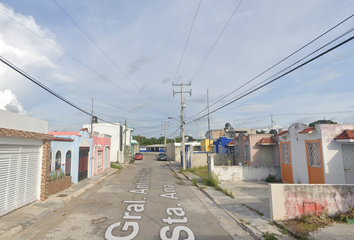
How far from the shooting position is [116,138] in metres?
40.6

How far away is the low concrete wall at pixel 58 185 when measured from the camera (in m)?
11.3

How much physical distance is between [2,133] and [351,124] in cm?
1472

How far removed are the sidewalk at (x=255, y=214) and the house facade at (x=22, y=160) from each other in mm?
7822

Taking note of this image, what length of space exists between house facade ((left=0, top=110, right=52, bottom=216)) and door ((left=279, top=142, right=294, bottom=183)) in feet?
43.8

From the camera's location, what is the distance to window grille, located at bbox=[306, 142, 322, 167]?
1158 cm

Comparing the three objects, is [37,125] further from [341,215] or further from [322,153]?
[322,153]

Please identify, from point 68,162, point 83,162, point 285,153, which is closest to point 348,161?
point 285,153

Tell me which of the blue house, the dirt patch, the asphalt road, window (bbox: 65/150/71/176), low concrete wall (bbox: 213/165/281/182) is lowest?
the asphalt road

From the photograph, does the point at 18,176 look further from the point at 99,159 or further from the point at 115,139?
the point at 115,139

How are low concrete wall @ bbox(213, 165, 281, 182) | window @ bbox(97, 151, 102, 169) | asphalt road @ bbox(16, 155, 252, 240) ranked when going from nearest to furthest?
asphalt road @ bbox(16, 155, 252, 240), low concrete wall @ bbox(213, 165, 281, 182), window @ bbox(97, 151, 102, 169)

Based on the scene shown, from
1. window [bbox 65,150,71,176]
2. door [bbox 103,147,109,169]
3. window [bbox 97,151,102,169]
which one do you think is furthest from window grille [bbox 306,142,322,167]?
door [bbox 103,147,109,169]

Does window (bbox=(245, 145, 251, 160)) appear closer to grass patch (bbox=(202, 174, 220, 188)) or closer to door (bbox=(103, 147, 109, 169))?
grass patch (bbox=(202, 174, 220, 188))

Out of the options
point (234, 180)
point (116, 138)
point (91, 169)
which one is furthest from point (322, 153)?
point (116, 138)

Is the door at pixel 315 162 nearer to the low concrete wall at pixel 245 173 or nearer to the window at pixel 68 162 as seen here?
the low concrete wall at pixel 245 173
